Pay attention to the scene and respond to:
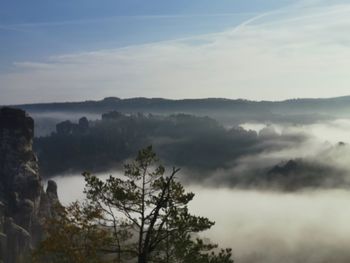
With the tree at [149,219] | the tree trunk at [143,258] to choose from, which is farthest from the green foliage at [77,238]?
the tree trunk at [143,258]

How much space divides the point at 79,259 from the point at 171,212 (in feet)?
23.9

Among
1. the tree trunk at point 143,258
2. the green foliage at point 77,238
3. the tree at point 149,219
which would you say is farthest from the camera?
the green foliage at point 77,238

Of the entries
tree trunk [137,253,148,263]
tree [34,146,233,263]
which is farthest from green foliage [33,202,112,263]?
tree trunk [137,253,148,263]

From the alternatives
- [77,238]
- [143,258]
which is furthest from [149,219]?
[77,238]

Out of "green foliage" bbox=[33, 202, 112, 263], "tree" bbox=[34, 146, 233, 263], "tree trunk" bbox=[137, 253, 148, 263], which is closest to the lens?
"tree trunk" bbox=[137, 253, 148, 263]

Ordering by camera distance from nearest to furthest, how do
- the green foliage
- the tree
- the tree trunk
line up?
the tree trunk → the tree → the green foliage

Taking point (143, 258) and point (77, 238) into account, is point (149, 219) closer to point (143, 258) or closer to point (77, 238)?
point (143, 258)

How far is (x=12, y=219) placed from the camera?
192500 millimetres

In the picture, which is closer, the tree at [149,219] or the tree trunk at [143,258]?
the tree trunk at [143,258]

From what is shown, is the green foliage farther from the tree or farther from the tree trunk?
the tree trunk

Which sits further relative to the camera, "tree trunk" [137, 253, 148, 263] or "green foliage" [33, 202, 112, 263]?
"green foliage" [33, 202, 112, 263]

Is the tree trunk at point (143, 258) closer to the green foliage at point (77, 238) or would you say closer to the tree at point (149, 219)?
the tree at point (149, 219)

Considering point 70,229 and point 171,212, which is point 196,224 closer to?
point 171,212

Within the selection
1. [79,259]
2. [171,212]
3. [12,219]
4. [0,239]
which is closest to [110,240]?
[79,259]
